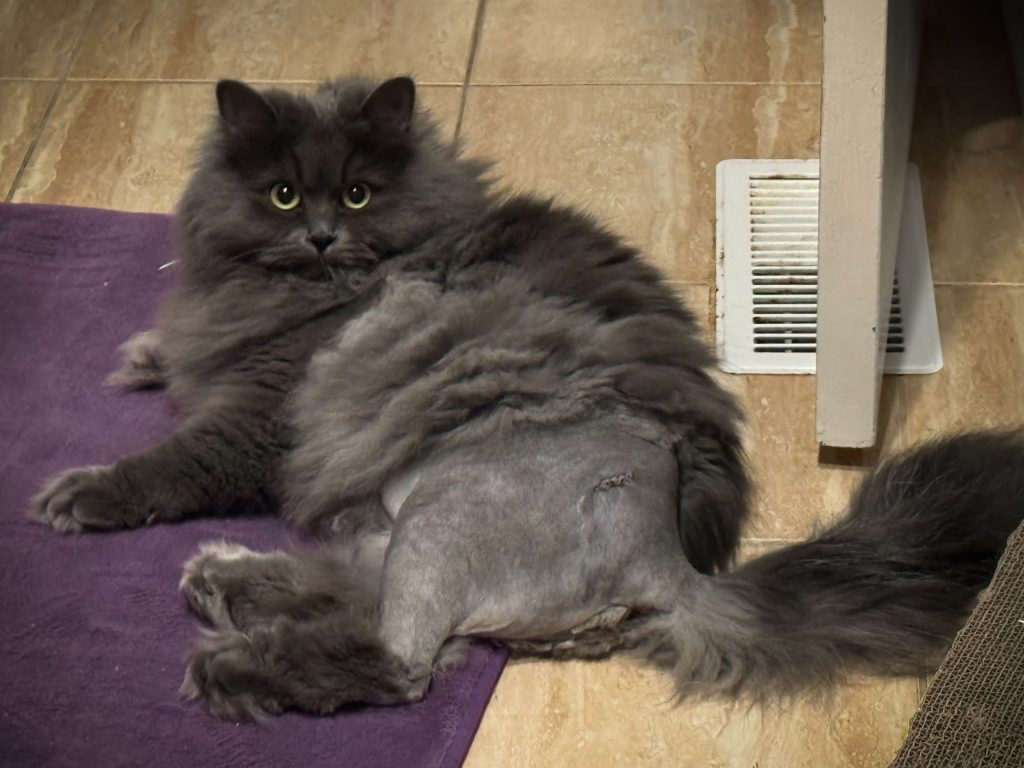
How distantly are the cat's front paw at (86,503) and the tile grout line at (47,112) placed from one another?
1043mm

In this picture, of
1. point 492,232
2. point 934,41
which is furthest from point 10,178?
point 934,41

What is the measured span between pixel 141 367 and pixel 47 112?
3.38ft

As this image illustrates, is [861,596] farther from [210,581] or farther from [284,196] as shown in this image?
[284,196]

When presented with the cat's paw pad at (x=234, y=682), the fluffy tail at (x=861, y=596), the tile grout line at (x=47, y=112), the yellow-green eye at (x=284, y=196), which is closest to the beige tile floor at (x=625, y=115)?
the tile grout line at (x=47, y=112)

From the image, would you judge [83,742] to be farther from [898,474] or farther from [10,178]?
[10,178]

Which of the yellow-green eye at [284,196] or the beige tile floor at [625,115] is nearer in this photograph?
the yellow-green eye at [284,196]

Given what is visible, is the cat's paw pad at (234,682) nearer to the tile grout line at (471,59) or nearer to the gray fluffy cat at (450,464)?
the gray fluffy cat at (450,464)

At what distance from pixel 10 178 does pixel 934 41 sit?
2.17 metres

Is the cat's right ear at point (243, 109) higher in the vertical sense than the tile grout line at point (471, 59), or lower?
higher

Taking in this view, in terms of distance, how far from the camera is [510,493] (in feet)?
6.19

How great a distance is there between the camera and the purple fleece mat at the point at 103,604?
185cm

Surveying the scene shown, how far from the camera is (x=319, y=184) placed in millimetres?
2131

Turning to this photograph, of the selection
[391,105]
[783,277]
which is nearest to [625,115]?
[783,277]

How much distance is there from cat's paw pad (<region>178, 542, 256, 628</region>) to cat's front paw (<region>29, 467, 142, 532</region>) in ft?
0.47
